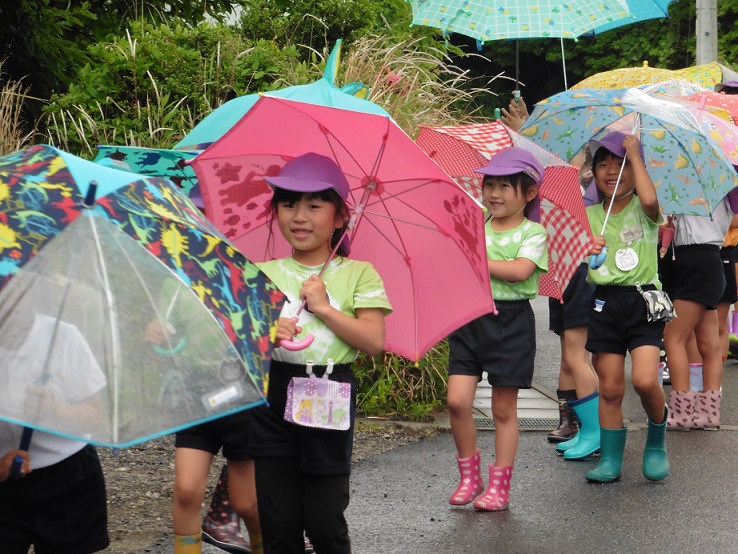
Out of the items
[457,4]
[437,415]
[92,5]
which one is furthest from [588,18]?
[92,5]

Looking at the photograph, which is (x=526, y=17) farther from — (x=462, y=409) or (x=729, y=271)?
(x=729, y=271)

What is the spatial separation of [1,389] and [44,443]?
0.69 meters

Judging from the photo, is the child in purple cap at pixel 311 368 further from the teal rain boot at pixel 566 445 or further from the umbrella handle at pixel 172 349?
the teal rain boot at pixel 566 445

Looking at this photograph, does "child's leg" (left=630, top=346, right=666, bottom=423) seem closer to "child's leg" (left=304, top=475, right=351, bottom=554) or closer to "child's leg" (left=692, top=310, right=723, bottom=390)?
"child's leg" (left=692, top=310, right=723, bottom=390)

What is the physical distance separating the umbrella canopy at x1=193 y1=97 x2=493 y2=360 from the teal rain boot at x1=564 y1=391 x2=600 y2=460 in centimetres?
276

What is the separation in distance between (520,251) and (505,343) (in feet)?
1.48

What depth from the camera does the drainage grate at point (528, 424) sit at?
7926 mm

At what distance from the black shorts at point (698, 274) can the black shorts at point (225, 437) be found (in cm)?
435

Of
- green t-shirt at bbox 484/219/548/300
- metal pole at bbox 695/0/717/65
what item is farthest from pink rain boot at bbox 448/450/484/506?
metal pole at bbox 695/0/717/65

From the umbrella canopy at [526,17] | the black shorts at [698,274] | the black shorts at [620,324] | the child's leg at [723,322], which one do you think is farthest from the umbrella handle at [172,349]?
the child's leg at [723,322]

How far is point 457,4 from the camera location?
7465 mm

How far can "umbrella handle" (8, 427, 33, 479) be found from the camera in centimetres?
346

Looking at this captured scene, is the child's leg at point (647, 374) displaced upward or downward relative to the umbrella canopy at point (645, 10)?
downward

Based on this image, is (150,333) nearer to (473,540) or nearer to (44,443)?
(44,443)
